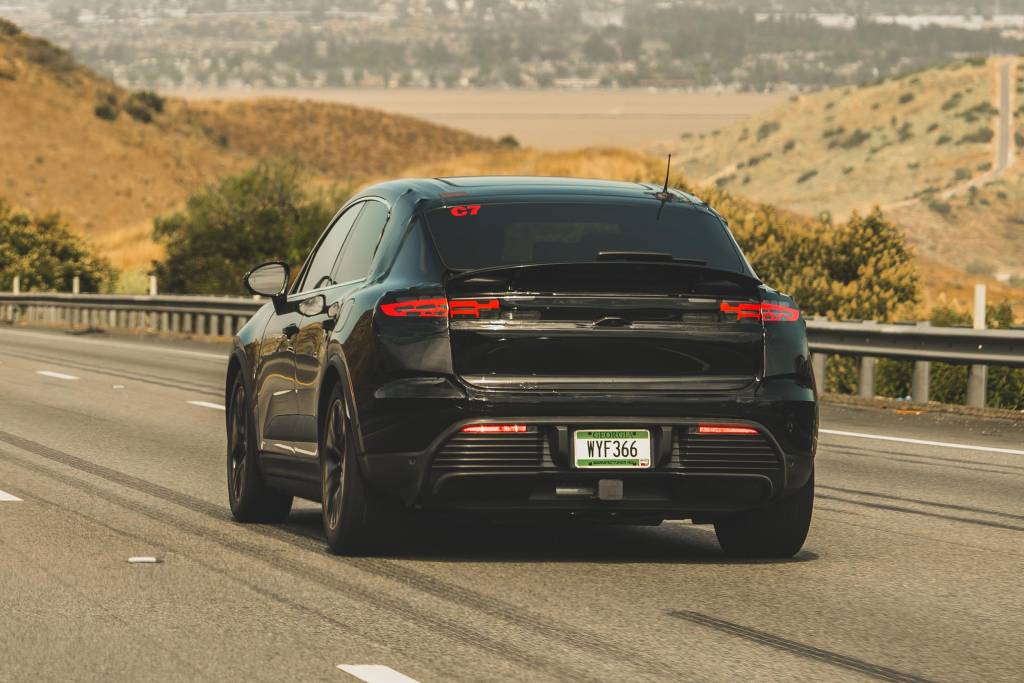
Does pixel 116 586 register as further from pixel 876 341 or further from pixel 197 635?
pixel 876 341

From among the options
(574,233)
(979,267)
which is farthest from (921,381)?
(979,267)

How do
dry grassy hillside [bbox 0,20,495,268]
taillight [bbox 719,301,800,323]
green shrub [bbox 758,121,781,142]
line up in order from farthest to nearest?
green shrub [bbox 758,121,781,142] → dry grassy hillside [bbox 0,20,495,268] → taillight [bbox 719,301,800,323]

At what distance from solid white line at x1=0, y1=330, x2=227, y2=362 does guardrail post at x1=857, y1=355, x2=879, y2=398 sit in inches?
482

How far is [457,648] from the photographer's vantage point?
716 cm

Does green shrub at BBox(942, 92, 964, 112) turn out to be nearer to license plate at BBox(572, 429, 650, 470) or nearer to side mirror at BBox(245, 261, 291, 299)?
→ side mirror at BBox(245, 261, 291, 299)

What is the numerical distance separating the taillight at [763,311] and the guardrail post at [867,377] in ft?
39.2

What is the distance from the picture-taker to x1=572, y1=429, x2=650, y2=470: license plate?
28.7 feet

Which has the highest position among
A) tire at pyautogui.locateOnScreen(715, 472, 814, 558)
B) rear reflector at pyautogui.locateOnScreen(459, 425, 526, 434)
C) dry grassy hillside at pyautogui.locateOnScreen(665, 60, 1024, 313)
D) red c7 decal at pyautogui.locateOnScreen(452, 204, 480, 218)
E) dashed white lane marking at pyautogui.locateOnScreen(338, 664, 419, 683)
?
dry grassy hillside at pyautogui.locateOnScreen(665, 60, 1024, 313)

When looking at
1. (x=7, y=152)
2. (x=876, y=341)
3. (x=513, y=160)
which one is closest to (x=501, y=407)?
(x=876, y=341)

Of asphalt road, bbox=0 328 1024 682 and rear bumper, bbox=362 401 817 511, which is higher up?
rear bumper, bbox=362 401 817 511

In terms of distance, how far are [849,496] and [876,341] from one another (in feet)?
27.3

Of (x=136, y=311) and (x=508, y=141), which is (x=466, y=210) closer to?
(x=136, y=311)

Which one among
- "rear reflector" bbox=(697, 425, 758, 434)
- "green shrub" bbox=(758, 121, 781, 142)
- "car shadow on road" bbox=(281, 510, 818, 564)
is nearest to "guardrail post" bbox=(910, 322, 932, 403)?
"car shadow on road" bbox=(281, 510, 818, 564)

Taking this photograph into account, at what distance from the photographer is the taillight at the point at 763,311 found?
8.98m
